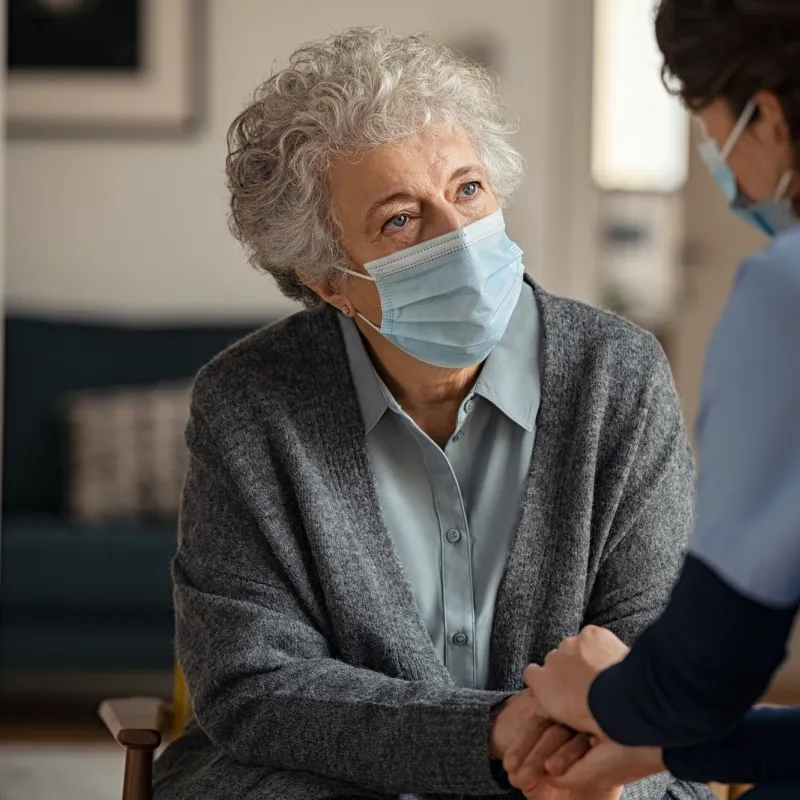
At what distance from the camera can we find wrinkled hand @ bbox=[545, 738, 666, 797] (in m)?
1.28

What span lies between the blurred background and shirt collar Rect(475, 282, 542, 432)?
2107mm

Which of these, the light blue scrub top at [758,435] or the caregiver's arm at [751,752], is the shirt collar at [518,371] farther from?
the light blue scrub top at [758,435]

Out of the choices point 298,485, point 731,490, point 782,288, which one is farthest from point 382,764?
point 782,288

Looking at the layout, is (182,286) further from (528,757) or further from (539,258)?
(528,757)

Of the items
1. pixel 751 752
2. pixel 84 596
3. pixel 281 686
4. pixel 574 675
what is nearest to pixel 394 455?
pixel 281 686

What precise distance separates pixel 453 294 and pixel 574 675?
0.53m

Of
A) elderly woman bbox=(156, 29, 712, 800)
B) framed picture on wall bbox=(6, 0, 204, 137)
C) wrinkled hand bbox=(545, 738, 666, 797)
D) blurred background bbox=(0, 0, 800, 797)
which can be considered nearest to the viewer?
wrinkled hand bbox=(545, 738, 666, 797)

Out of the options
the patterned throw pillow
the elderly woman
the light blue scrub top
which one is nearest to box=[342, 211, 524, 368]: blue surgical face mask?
the elderly woman

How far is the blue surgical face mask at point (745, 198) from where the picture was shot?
1064mm

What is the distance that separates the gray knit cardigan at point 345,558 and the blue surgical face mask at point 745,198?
0.47m

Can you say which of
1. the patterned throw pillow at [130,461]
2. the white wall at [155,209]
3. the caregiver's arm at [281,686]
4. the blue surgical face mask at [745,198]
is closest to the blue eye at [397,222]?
the caregiver's arm at [281,686]

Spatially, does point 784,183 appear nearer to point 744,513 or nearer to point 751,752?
point 744,513

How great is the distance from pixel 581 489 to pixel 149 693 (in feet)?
7.90

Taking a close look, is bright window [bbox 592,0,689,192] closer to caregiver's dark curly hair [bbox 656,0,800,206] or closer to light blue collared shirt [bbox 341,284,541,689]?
light blue collared shirt [bbox 341,284,541,689]
